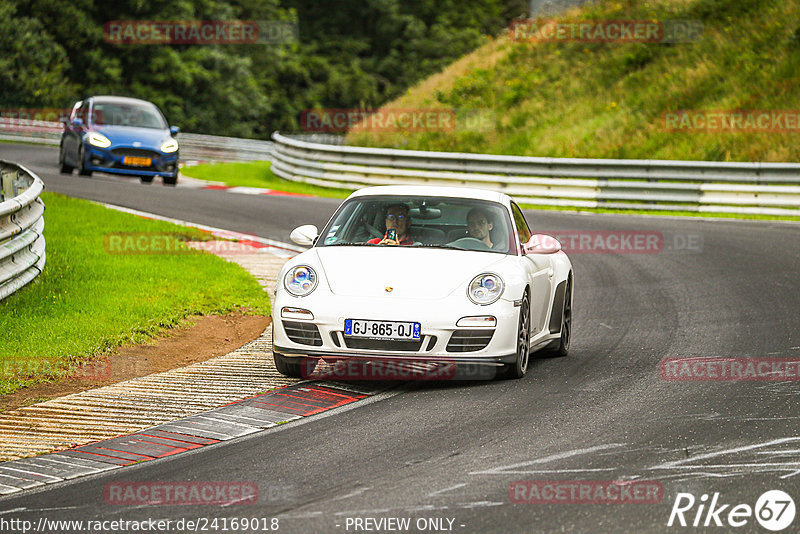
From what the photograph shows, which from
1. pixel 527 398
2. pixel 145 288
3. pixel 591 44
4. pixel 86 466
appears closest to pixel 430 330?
pixel 527 398

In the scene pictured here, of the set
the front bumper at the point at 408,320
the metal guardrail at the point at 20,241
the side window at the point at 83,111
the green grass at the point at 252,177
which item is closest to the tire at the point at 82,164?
the side window at the point at 83,111

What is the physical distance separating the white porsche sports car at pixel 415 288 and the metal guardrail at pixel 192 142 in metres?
31.5

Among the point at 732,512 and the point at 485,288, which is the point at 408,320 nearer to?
the point at 485,288

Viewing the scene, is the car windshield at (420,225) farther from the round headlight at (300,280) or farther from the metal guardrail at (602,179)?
the metal guardrail at (602,179)

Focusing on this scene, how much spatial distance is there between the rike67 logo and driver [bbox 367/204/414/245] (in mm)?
3836

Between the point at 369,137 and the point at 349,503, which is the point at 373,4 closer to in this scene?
the point at 369,137

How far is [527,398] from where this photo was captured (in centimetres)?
744

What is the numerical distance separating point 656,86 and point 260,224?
51.1 feet

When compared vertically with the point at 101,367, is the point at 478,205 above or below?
above
